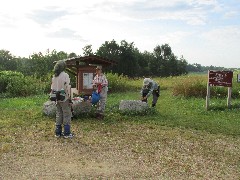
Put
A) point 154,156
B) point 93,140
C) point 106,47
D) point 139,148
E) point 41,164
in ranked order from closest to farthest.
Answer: point 41,164 < point 154,156 < point 139,148 < point 93,140 < point 106,47

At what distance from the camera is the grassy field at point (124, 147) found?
6.38 meters

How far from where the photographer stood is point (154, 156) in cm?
741

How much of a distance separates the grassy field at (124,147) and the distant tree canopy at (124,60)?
1904cm

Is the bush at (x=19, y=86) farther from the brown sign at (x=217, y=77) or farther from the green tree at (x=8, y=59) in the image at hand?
the green tree at (x=8, y=59)

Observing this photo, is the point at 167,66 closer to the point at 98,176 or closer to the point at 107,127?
the point at 107,127

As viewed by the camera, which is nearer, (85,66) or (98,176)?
(98,176)

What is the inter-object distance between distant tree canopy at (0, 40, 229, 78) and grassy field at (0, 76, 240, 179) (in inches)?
749

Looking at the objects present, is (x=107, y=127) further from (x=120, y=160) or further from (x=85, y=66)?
(x=85, y=66)

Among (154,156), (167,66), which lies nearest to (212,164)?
(154,156)

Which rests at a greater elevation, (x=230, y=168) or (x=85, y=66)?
(x=85, y=66)

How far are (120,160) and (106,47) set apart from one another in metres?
36.8

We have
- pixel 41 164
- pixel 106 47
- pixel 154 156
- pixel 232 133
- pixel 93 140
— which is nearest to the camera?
pixel 41 164

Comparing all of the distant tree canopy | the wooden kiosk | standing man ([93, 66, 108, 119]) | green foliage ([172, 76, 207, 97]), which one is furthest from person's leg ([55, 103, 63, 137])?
the distant tree canopy

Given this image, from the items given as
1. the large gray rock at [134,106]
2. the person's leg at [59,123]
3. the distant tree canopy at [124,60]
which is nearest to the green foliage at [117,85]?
the distant tree canopy at [124,60]
